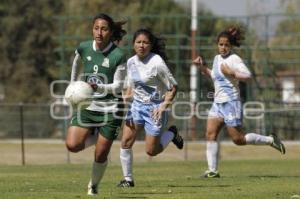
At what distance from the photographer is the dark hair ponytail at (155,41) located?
44.9ft

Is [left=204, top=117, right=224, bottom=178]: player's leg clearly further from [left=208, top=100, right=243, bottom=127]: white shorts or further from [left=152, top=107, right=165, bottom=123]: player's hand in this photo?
[left=152, top=107, right=165, bottom=123]: player's hand

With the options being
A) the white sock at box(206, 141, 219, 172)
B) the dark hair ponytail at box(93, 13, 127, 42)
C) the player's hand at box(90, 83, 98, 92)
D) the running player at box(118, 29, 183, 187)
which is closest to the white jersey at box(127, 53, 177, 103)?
the running player at box(118, 29, 183, 187)

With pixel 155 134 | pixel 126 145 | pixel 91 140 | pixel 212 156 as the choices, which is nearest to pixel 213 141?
pixel 212 156

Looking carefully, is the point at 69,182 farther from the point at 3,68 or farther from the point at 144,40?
the point at 3,68

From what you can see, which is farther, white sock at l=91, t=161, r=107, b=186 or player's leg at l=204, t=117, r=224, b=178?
player's leg at l=204, t=117, r=224, b=178

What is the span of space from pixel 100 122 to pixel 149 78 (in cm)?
175

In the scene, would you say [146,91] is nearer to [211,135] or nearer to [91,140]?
[91,140]

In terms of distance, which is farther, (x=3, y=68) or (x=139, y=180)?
(x=3, y=68)

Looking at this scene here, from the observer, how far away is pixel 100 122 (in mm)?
12227

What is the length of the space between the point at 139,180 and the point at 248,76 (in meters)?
2.42

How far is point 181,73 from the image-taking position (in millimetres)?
38500

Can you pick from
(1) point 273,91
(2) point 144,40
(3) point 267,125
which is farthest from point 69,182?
(1) point 273,91

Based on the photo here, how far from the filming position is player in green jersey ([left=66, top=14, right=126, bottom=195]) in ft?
39.5

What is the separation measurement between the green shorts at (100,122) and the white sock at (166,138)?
214 centimetres
